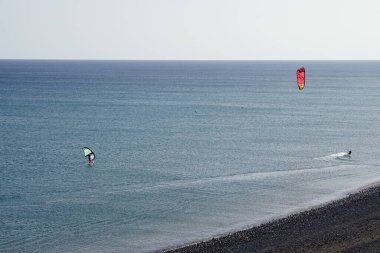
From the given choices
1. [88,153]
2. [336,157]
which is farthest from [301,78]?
[88,153]

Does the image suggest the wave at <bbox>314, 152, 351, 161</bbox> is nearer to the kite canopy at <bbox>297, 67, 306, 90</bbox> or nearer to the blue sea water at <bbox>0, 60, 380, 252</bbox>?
the blue sea water at <bbox>0, 60, 380, 252</bbox>

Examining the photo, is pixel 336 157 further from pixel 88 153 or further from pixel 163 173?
pixel 88 153

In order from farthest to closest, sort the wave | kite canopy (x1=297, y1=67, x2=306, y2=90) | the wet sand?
1. the wave
2. kite canopy (x1=297, y1=67, x2=306, y2=90)
3. the wet sand

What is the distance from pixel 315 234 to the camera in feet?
104

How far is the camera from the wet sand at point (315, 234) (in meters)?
28.9

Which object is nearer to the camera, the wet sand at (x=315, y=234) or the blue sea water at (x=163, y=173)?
the wet sand at (x=315, y=234)

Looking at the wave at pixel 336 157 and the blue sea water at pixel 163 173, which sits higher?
the blue sea water at pixel 163 173

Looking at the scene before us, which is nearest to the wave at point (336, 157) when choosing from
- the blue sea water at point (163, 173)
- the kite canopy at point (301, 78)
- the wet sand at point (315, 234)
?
the blue sea water at point (163, 173)

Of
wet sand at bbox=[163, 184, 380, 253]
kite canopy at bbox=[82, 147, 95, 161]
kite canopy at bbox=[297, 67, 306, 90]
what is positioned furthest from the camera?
kite canopy at bbox=[82, 147, 95, 161]

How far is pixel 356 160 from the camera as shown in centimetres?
5825

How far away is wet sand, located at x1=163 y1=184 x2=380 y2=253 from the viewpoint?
28891 millimetres

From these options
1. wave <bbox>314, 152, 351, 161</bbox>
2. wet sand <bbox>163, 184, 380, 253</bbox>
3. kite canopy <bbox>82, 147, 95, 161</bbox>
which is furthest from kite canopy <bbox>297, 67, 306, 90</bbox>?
kite canopy <bbox>82, 147, 95, 161</bbox>

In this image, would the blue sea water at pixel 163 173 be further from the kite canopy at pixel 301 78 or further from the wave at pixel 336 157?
the kite canopy at pixel 301 78

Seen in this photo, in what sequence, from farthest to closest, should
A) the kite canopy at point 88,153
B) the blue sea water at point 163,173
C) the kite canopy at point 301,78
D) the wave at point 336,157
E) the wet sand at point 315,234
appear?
the wave at point 336,157 → the kite canopy at point 88,153 → the kite canopy at point 301,78 → the blue sea water at point 163,173 → the wet sand at point 315,234
